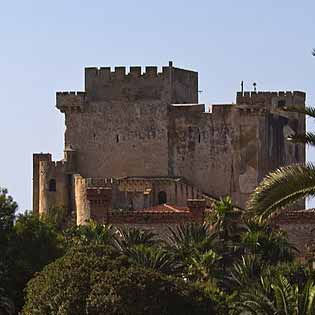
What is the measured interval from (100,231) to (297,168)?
32.9 m

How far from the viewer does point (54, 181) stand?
83500mm

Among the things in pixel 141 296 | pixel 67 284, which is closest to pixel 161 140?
pixel 67 284

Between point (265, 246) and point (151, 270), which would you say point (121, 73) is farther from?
point (151, 270)

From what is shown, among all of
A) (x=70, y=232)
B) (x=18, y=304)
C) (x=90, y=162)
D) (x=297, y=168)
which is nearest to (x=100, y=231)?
(x=70, y=232)

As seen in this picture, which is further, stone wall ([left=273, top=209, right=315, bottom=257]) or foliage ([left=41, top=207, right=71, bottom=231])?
foliage ([left=41, top=207, right=71, bottom=231])

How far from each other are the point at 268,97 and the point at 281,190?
2178 inches

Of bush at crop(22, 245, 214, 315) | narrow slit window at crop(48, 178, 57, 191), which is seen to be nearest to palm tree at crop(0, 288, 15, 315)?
bush at crop(22, 245, 214, 315)

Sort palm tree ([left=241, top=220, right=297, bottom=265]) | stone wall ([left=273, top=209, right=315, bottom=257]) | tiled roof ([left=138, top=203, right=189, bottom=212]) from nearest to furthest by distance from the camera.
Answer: palm tree ([left=241, top=220, right=297, bottom=265]), stone wall ([left=273, top=209, right=315, bottom=257]), tiled roof ([left=138, top=203, right=189, bottom=212])

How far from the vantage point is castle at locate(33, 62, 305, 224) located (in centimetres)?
8325

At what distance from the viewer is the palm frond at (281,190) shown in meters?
29.8

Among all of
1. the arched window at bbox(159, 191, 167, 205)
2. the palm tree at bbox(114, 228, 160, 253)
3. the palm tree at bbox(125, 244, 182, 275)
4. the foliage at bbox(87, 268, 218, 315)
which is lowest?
the foliage at bbox(87, 268, 218, 315)

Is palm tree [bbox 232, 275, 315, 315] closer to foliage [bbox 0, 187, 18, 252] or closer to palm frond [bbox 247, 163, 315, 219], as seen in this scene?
palm frond [bbox 247, 163, 315, 219]

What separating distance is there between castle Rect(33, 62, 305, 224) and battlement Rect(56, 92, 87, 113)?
0.05 m

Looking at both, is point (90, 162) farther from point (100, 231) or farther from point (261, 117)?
point (100, 231)
